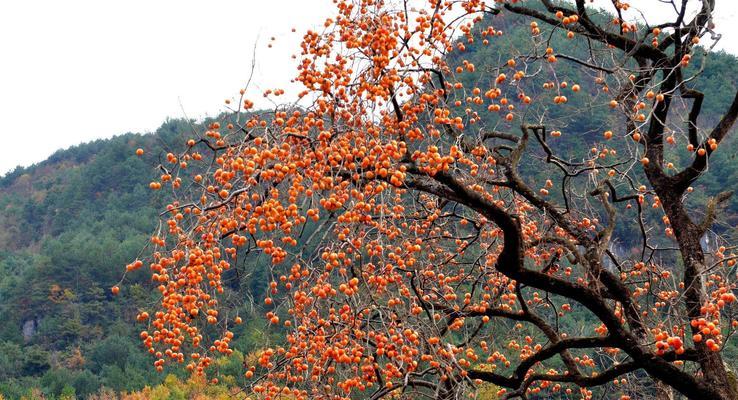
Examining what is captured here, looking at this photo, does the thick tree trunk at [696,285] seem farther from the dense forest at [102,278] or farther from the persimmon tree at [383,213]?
the dense forest at [102,278]

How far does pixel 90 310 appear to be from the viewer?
2625cm

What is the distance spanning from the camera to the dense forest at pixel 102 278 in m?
20.6

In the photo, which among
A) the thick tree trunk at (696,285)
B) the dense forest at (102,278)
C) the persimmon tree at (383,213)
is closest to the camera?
the persimmon tree at (383,213)

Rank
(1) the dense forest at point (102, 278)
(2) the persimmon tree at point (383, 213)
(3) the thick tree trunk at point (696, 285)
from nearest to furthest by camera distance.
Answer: (2) the persimmon tree at point (383, 213), (3) the thick tree trunk at point (696, 285), (1) the dense forest at point (102, 278)

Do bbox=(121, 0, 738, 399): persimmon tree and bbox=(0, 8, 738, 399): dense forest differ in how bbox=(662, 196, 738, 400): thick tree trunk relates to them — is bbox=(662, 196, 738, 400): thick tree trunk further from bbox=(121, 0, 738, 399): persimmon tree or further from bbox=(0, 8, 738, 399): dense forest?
bbox=(0, 8, 738, 399): dense forest

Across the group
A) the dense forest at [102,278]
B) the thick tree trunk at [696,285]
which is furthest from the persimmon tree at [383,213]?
the dense forest at [102,278]

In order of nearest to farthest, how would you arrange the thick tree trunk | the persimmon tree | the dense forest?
the persimmon tree, the thick tree trunk, the dense forest

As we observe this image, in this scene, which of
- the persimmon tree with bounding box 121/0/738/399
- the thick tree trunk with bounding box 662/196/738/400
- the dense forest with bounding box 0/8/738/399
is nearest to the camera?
the persimmon tree with bounding box 121/0/738/399

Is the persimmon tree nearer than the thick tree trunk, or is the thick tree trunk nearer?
the persimmon tree

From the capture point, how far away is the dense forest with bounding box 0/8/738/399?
20.6 m

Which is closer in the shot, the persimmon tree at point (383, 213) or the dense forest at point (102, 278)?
the persimmon tree at point (383, 213)

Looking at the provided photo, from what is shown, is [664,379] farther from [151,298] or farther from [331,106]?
[151,298]

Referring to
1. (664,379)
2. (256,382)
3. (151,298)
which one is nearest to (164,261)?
(256,382)

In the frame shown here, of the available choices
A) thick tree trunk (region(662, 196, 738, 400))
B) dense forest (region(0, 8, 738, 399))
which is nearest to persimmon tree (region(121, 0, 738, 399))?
thick tree trunk (region(662, 196, 738, 400))
